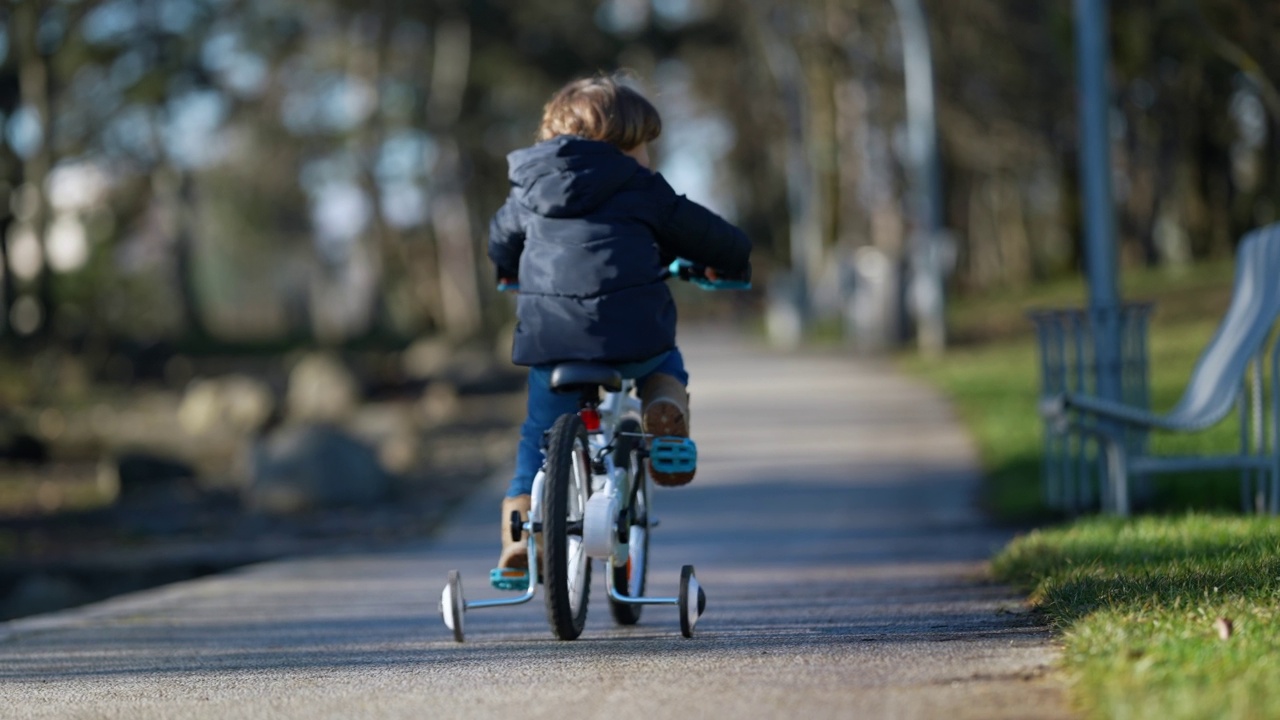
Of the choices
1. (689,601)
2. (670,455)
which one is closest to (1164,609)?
(689,601)

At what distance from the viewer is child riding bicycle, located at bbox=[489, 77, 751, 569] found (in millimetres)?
5594

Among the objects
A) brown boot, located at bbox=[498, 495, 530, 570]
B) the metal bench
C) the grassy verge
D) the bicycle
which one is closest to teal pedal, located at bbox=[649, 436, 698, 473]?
the bicycle

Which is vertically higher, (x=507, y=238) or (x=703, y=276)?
(x=507, y=238)

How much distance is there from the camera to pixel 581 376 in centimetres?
553

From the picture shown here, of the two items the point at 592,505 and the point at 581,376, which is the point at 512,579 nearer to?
the point at 592,505

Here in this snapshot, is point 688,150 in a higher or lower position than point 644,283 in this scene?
higher

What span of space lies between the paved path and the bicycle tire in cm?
17

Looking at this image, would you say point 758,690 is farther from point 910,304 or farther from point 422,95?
point 422,95

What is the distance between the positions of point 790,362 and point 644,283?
724 inches

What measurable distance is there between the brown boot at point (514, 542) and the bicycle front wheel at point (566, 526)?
0.13 m

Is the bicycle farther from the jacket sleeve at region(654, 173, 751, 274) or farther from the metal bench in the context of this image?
the metal bench

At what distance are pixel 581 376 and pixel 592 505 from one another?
0.37m

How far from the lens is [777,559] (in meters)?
8.73

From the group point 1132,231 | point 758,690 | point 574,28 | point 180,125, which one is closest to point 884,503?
point 758,690
